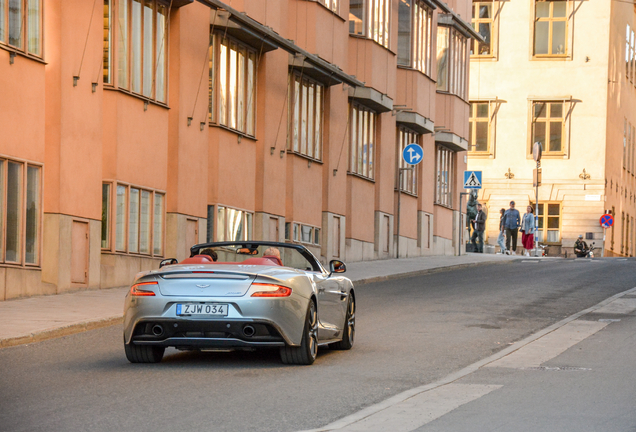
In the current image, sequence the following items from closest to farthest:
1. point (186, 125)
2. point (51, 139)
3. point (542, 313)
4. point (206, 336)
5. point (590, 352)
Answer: point (206, 336) < point (590, 352) < point (542, 313) < point (51, 139) < point (186, 125)

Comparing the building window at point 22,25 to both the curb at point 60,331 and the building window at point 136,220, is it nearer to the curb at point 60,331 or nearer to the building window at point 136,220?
the building window at point 136,220

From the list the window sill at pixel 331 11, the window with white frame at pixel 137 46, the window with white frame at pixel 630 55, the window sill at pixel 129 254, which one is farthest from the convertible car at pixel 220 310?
the window with white frame at pixel 630 55

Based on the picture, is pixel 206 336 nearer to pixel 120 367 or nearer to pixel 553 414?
pixel 120 367

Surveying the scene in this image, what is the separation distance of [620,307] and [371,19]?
17.7m

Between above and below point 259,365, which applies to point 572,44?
above

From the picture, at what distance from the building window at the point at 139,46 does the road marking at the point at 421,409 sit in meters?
13.1

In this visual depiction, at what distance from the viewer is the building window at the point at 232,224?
84.4 ft

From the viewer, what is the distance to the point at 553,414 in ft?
27.1

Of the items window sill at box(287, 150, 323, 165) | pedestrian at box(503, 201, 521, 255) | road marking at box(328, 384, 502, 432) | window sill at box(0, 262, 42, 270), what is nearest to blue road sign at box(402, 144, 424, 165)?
window sill at box(287, 150, 323, 165)

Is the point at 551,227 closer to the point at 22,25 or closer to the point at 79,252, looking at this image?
the point at 79,252

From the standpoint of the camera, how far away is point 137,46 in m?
22.1

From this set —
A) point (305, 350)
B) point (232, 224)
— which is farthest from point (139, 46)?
point (305, 350)

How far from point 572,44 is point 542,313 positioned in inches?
1880

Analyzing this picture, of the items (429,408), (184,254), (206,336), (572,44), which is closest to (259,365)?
(206,336)
